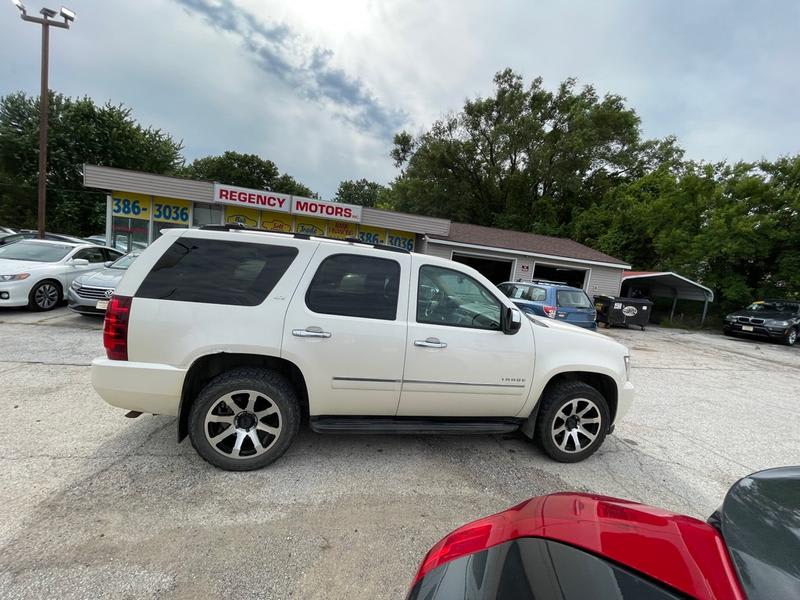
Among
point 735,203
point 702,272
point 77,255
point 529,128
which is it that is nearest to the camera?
point 77,255

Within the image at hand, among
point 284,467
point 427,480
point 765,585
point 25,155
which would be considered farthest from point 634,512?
point 25,155

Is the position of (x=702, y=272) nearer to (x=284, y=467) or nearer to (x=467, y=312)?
(x=467, y=312)

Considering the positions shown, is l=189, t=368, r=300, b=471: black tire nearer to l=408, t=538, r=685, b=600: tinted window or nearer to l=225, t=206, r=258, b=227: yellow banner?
l=408, t=538, r=685, b=600: tinted window

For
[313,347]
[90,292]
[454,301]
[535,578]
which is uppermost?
[454,301]

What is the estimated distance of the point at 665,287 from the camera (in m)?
20.2

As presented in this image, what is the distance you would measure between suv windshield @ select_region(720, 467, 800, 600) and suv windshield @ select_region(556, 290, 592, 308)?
28.1 feet

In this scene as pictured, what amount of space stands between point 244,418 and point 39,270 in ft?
27.6

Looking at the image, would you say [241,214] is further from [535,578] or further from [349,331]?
[535,578]

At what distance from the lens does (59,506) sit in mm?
2334

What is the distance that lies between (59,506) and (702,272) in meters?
26.7

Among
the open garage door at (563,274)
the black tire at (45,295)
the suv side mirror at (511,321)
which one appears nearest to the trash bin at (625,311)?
the open garage door at (563,274)

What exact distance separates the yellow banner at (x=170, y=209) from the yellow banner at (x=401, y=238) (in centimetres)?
846

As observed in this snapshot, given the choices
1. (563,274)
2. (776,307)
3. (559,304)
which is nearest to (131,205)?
(559,304)

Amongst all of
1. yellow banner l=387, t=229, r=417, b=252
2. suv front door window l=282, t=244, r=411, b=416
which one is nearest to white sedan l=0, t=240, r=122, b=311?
suv front door window l=282, t=244, r=411, b=416
